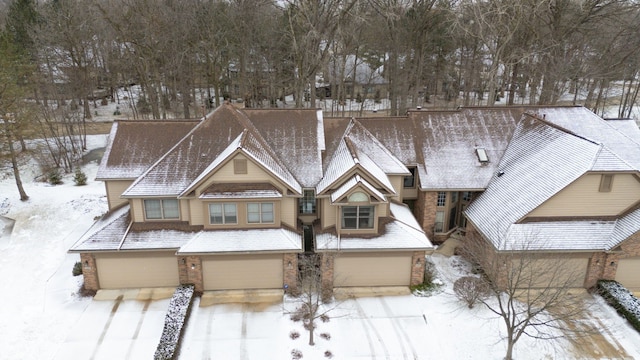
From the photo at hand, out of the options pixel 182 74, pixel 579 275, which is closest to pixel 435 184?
pixel 579 275

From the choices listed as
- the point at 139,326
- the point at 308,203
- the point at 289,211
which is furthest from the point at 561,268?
the point at 139,326

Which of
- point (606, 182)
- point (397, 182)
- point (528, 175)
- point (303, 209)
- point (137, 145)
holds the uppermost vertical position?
point (137, 145)

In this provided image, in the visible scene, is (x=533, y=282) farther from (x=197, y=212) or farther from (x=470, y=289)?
(x=197, y=212)

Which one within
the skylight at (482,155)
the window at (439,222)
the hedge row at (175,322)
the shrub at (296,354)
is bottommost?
the shrub at (296,354)

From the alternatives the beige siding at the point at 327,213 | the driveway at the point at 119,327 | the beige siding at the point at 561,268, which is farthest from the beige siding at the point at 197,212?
the beige siding at the point at 561,268

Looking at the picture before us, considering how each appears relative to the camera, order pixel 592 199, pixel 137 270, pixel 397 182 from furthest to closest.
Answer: pixel 397 182
pixel 137 270
pixel 592 199

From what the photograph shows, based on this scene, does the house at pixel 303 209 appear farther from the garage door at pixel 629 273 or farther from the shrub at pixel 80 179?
the shrub at pixel 80 179

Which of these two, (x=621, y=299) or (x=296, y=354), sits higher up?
(x=621, y=299)
